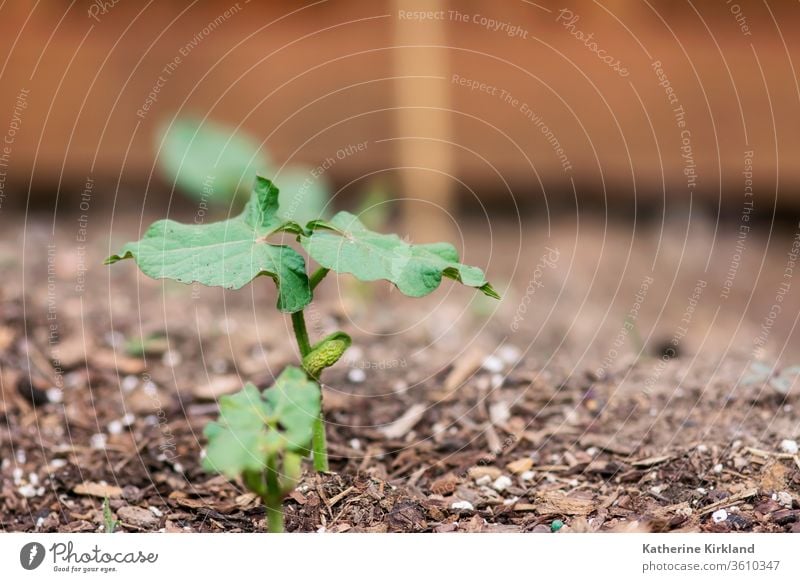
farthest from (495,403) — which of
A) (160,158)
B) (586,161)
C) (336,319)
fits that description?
(160,158)

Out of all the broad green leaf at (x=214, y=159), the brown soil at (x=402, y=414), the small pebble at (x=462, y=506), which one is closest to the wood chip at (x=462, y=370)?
the brown soil at (x=402, y=414)

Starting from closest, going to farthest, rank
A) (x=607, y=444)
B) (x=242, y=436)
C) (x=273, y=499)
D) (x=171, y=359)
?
(x=242, y=436) < (x=273, y=499) < (x=607, y=444) < (x=171, y=359)

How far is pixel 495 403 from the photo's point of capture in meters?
1.56

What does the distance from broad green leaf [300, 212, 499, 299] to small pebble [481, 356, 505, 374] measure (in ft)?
2.08

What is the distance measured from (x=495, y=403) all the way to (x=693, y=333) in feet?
3.05

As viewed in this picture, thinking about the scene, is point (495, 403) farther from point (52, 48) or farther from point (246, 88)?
point (52, 48)

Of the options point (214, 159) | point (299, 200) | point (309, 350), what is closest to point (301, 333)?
point (309, 350)

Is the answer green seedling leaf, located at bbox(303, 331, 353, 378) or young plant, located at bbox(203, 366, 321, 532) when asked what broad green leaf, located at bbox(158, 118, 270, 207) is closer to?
green seedling leaf, located at bbox(303, 331, 353, 378)

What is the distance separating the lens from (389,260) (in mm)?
1051

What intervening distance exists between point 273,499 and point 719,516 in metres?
0.61

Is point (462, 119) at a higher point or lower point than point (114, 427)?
Result: higher

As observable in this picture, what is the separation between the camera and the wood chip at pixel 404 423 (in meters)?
1.46

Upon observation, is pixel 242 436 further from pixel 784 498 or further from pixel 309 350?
pixel 784 498

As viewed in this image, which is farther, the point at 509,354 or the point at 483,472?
the point at 509,354
